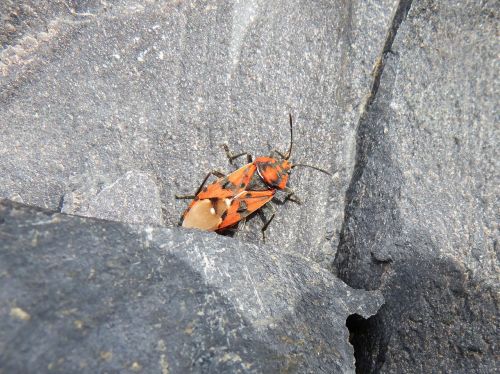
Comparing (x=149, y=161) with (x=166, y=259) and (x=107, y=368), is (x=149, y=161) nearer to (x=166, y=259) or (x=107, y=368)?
(x=166, y=259)

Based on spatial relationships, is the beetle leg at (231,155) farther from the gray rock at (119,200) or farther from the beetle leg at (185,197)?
the gray rock at (119,200)

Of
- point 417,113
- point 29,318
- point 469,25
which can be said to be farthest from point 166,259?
point 469,25

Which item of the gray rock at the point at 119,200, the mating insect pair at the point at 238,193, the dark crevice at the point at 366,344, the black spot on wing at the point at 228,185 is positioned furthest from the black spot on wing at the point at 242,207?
the dark crevice at the point at 366,344

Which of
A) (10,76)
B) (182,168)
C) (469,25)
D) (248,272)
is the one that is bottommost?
(248,272)

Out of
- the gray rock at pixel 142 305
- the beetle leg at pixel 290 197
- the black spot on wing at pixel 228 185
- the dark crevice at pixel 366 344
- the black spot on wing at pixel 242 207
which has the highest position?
the beetle leg at pixel 290 197

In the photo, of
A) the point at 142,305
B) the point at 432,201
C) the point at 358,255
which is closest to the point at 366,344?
the point at 358,255

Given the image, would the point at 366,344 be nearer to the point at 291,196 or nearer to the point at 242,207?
the point at 291,196

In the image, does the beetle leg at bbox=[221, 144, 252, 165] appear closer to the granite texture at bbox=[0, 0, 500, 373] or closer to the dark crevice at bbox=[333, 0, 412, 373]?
the granite texture at bbox=[0, 0, 500, 373]
